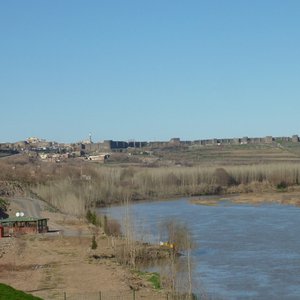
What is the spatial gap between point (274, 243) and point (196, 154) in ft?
426

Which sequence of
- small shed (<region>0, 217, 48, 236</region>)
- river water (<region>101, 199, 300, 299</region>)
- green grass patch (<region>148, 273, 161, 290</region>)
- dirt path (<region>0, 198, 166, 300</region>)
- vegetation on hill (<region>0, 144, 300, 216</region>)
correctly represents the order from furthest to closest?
vegetation on hill (<region>0, 144, 300, 216</region>), small shed (<region>0, 217, 48, 236</region>), river water (<region>101, 199, 300, 299</region>), green grass patch (<region>148, 273, 161, 290</region>), dirt path (<region>0, 198, 166, 300</region>)

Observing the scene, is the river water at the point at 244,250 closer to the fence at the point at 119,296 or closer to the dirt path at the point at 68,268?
the fence at the point at 119,296

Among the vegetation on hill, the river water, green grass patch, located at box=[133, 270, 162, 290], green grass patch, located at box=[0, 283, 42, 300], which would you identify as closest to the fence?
green grass patch, located at box=[133, 270, 162, 290]

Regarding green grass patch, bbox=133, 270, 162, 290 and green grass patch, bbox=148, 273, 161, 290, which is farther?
green grass patch, bbox=133, 270, 162, 290

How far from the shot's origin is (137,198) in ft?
261

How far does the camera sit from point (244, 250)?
3400cm

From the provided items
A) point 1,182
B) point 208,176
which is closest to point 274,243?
point 1,182

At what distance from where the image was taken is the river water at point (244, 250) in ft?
A: 82.3

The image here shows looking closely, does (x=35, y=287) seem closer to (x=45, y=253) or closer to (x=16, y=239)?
(x=45, y=253)

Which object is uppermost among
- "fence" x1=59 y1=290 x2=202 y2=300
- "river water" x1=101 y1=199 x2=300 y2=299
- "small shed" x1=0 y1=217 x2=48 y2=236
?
"small shed" x1=0 y1=217 x2=48 y2=236

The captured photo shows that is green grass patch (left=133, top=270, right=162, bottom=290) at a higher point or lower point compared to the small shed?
lower

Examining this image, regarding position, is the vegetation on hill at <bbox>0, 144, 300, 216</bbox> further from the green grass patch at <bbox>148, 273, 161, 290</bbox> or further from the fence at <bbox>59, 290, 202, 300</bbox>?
the fence at <bbox>59, 290, 202, 300</bbox>

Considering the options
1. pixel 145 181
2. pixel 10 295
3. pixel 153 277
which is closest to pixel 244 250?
pixel 153 277

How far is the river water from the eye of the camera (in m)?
25.1
